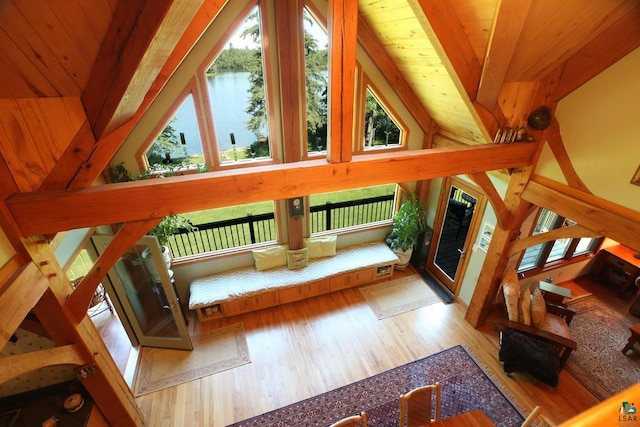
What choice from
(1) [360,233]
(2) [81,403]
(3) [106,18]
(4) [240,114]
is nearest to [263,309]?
(1) [360,233]

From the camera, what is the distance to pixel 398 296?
16.1ft

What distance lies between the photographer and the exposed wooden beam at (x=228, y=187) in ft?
6.60

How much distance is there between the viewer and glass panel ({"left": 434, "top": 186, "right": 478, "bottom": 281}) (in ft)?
17.2

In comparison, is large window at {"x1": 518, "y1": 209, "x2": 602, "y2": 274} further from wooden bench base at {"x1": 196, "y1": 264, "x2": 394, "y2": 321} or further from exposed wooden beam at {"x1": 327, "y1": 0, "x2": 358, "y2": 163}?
exposed wooden beam at {"x1": 327, "y1": 0, "x2": 358, "y2": 163}

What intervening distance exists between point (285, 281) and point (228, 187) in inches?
102

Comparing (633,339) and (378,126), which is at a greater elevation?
(378,126)

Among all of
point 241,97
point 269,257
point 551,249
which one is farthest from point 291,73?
point 551,249

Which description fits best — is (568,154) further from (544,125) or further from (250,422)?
(250,422)

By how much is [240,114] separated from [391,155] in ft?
7.33

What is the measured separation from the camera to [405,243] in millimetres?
5117

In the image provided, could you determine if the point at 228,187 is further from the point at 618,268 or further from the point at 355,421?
the point at 618,268

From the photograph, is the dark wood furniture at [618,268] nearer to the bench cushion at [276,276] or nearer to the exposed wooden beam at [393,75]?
the bench cushion at [276,276]

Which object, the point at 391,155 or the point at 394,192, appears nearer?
the point at 391,155

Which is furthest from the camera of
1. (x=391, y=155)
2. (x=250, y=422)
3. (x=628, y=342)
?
(x=628, y=342)
